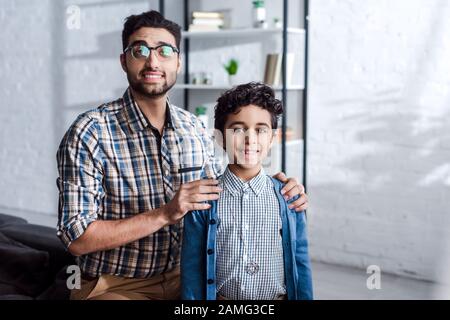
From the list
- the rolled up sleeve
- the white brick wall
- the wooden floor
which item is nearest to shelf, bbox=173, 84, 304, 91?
the white brick wall

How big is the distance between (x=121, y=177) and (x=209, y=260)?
396 mm

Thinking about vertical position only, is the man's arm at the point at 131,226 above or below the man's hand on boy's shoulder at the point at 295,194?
below

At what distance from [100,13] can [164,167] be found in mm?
3070

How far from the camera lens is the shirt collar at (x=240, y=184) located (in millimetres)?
1391

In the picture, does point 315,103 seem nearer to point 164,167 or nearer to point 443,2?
point 443,2

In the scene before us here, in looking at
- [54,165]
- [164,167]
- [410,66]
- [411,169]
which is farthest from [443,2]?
[54,165]

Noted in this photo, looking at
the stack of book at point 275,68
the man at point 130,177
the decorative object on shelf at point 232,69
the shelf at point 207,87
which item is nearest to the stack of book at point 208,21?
the decorative object on shelf at point 232,69

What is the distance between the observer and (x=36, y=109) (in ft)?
15.6

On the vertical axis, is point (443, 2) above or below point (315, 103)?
above

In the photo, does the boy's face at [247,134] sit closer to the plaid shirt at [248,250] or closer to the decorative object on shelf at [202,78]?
the plaid shirt at [248,250]

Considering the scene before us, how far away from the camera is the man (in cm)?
149

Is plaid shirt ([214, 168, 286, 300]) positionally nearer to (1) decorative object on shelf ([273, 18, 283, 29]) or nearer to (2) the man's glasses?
(2) the man's glasses

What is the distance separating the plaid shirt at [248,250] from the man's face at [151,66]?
40 cm

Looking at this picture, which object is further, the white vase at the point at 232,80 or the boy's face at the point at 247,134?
the white vase at the point at 232,80
